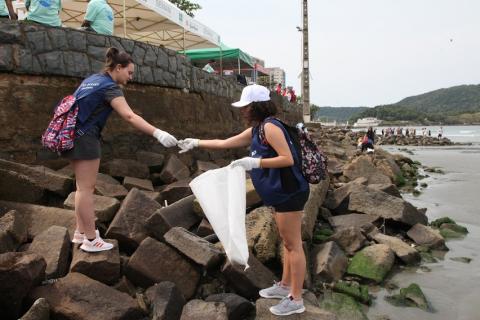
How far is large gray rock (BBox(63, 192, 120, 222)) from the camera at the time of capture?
14.3 feet

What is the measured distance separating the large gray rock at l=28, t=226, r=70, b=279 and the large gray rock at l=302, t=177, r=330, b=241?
97.7 inches

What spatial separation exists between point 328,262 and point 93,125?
105 inches

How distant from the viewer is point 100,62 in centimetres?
647

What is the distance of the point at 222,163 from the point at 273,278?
5.70 meters

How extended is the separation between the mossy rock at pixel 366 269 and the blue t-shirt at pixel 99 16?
5.12m

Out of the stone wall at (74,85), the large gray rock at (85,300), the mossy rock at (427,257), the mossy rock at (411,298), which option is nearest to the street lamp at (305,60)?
the stone wall at (74,85)

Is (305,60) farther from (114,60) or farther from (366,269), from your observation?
(114,60)

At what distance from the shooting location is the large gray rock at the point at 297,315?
3268mm

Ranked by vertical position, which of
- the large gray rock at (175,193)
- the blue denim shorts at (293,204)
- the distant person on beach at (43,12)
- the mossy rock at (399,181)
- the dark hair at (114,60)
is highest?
the distant person on beach at (43,12)

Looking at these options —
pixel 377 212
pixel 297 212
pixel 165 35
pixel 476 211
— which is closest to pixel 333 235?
pixel 377 212

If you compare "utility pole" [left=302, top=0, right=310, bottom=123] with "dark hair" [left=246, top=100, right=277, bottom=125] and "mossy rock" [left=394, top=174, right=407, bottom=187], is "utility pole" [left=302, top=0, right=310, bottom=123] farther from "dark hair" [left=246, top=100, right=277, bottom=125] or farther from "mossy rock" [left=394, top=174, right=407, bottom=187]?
"dark hair" [left=246, top=100, right=277, bottom=125]

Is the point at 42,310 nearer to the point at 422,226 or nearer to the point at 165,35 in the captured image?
the point at 422,226

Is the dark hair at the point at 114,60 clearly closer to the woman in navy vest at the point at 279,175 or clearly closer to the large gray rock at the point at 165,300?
the woman in navy vest at the point at 279,175

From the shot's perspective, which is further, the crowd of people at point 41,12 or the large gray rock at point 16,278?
the crowd of people at point 41,12
